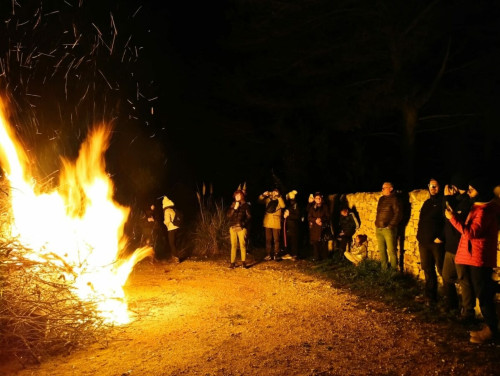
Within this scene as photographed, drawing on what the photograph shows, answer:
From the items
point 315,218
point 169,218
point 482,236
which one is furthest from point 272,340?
point 169,218

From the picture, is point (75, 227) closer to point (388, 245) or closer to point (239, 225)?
point (239, 225)

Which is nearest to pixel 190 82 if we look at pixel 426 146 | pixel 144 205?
pixel 144 205

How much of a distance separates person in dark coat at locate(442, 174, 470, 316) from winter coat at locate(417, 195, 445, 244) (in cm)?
24

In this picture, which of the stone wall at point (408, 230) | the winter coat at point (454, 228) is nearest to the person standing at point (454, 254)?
the winter coat at point (454, 228)

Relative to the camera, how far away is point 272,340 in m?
6.45

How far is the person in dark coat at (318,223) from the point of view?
12312 millimetres

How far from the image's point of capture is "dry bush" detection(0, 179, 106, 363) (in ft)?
19.9

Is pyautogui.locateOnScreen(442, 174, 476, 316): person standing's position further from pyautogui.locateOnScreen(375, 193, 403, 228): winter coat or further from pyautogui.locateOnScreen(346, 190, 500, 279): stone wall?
pyautogui.locateOnScreen(375, 193, 403, 228): winter coat

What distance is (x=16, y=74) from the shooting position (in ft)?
50.4

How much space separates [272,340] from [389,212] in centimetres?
433

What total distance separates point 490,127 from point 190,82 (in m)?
13.7

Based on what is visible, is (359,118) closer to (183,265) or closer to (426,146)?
(426,146)

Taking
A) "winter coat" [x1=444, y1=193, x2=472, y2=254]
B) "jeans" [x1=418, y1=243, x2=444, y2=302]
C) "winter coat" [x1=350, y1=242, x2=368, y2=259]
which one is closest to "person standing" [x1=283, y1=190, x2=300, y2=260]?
"winter coat" [x1=350, y1=242, x2=368, y2=259]

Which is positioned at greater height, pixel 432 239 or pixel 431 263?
pixel 432 239
